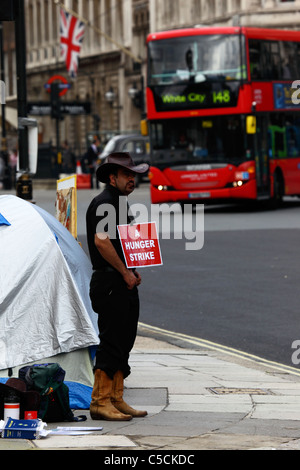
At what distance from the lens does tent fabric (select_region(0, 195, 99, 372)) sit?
8.08m

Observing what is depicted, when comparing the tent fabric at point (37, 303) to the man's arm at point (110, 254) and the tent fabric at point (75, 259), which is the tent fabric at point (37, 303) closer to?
the tent fabric at point (75, 259)

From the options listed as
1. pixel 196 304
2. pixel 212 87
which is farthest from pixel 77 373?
pixel 212 87

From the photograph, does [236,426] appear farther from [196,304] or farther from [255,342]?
[196,304]

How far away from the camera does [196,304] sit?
1348 cm

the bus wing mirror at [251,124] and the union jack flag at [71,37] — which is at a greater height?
the union jack flag at [71,37]

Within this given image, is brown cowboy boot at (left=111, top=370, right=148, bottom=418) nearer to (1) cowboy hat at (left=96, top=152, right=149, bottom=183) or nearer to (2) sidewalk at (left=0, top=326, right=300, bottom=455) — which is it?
(2) sidewalk at (left=0, top=326, right=300, bottom=455)

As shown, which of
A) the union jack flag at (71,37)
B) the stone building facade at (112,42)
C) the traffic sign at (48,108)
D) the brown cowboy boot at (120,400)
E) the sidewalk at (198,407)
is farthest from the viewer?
the stone building facade at (112,42)

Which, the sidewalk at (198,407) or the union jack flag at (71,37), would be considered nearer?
the sidewalk at (198,407)

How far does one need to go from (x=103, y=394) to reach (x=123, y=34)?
206 ft

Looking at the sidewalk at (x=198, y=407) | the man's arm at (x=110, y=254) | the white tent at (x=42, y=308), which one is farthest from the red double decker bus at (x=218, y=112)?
the man's arm at (x=110, y=254)

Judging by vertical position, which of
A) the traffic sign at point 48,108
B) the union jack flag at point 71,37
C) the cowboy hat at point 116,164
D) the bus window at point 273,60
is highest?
the union jack flag at point 71,37

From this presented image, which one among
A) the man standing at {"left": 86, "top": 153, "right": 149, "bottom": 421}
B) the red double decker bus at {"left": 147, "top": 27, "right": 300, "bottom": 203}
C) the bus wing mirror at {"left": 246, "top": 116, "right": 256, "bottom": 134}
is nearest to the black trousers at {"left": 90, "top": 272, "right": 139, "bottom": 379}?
the man standing at {"left": 86, "top": 153, "right": 149, "bottom": 421}

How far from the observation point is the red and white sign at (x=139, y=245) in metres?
7.43

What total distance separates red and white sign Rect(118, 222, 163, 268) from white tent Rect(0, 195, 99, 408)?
2.87ft
